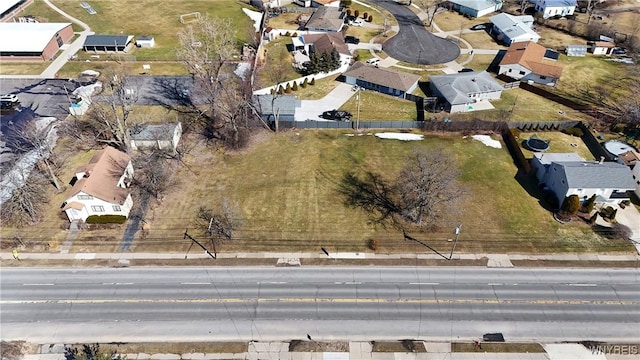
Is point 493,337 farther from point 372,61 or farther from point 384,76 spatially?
point 372,61

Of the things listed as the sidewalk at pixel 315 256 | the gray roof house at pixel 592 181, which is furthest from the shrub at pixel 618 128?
the sidewalk at pixel 315 256

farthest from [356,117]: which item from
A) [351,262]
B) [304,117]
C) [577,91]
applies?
[577,91]

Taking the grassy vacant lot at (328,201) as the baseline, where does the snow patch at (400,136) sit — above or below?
above

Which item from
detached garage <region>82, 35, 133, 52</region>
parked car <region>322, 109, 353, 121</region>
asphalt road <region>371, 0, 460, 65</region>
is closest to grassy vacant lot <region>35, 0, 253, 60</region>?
detached garage <region>82, 35, 133, 52</region>

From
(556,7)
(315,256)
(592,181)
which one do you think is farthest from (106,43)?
(556,7)

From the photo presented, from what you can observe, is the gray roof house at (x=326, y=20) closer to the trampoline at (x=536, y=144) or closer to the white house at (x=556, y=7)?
the trampoline at (x=536, y=144)
